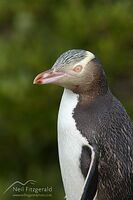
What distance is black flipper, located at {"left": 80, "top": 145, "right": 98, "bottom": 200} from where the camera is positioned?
4.13 feet

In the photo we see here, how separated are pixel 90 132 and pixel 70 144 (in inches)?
2.1

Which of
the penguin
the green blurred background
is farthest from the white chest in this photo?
the green blurred background

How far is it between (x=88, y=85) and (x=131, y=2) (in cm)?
279

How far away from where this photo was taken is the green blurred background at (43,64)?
3.64 m

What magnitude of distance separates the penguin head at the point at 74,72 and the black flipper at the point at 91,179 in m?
0.13

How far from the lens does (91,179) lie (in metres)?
1.26

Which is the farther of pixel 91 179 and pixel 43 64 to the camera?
pixel 43 64

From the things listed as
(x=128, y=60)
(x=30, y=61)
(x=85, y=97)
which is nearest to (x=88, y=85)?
(x=85, y=97)

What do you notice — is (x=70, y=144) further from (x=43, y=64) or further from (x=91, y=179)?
(x=43, y=64)

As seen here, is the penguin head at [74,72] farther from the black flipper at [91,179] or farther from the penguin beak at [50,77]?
the black flipper at [91,179]

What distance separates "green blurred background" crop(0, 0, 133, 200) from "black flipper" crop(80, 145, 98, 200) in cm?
213

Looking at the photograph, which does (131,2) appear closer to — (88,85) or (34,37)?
(34,37)

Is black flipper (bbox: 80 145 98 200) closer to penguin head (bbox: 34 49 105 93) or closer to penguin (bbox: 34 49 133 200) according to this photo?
penguin (bbox: 34 49 133 200)

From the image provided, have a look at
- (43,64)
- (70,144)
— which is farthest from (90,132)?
(43,64)
